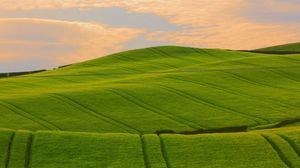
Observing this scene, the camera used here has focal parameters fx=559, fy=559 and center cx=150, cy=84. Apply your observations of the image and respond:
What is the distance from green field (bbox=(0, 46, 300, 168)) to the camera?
22641mm

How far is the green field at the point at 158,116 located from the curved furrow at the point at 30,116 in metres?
0.06

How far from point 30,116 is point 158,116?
8346mm

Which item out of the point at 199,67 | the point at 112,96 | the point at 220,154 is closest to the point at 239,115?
the point at 112,96

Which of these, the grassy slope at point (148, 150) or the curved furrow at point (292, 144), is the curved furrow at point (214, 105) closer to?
the curved furrow at point (292, 144)

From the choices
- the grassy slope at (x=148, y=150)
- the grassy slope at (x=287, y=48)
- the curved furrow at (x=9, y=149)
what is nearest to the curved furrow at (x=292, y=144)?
the grassy slope at (x=148, y=150)

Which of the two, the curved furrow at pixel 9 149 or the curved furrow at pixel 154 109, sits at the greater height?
the curved furrow at pixel 154 109

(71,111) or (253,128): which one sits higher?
(71,111)

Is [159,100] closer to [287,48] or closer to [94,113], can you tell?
[94,113]

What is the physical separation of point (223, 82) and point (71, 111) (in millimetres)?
17692

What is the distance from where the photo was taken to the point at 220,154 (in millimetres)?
22797

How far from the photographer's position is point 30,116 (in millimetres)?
36094

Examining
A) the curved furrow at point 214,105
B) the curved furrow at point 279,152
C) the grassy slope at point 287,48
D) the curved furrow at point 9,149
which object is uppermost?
the grassy slope at point 287,48

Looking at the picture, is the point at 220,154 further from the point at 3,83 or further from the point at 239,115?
the point at 3,83

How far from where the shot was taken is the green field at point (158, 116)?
74.3 feet
